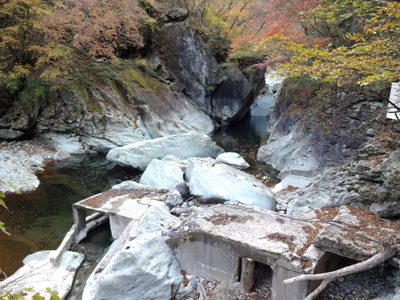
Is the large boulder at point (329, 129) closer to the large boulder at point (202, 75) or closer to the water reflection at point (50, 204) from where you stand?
the water reflection at point (50, 204)

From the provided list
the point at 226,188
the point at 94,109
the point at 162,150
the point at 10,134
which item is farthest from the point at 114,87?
the point at 226,188

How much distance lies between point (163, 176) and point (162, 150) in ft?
17.7

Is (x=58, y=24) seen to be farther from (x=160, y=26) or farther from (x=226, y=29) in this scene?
(x=226, y=29)

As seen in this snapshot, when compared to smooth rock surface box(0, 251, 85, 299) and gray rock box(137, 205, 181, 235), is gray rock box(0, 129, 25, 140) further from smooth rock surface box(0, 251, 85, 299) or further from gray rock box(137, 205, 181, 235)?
gray rock box(137, 205, 181, 235)

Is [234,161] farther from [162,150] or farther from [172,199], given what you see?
[172,199]

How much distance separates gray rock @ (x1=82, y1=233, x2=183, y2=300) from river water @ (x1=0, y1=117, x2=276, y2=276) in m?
3.23

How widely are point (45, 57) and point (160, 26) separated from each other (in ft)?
51.5

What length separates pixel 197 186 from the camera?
983 centimetres

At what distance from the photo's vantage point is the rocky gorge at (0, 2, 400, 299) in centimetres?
538

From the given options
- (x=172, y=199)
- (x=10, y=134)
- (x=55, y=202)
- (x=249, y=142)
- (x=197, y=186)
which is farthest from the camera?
(x=249, y=142)

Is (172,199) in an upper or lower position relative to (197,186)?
lower

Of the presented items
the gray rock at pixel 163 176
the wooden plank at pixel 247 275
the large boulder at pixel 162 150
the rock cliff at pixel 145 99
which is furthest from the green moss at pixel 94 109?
the wooden plank at pixel 247 275

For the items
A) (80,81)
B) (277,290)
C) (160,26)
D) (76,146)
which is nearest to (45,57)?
(80,81)

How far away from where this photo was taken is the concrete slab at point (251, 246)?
506cm
